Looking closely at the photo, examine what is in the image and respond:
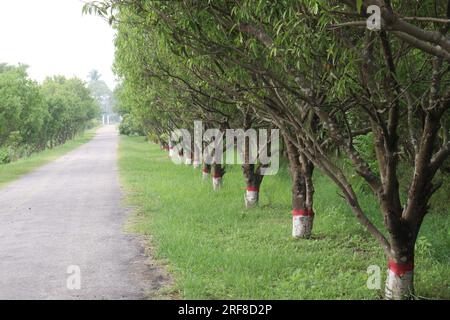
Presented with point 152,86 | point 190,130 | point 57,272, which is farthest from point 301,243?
point 190,130

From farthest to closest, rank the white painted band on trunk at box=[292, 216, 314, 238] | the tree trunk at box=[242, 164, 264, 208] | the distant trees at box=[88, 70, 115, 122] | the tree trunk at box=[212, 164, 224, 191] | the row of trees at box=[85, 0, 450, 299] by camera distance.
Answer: the distant trees at box=[88, 70, 115, 122], the tree trunk at box=[212, 164, 224, 191], the tree trunk at box=[242, 164, 264, 208], the white painted band on trunk at box=[292, 216, 314, 238], the row of trees at box=[85, 0, 450, 299]

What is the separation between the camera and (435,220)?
11430 millimetres

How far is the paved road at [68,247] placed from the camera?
6.81 meters

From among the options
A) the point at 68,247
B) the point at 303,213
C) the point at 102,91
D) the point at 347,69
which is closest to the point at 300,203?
the point at 303,213

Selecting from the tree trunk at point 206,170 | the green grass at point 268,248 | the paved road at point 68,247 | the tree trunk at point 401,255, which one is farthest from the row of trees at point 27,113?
the tree trunk at point 401,255

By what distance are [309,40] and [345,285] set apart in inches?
128

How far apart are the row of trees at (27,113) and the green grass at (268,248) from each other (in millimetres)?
16048

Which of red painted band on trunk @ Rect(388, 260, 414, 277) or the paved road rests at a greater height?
red painted band on trunk @ Rect(388, 260, 414, 277)

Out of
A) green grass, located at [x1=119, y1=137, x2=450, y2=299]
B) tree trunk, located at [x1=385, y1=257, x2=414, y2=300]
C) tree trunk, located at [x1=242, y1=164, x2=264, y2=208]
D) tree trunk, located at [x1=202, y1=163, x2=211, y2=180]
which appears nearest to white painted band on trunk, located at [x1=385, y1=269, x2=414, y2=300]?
tree trunk, located at [x1=385, y1=257, x2=414, y2=300]

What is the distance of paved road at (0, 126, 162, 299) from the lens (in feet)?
22.4

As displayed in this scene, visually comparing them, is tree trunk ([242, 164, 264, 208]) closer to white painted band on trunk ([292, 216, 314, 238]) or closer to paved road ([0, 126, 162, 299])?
paved road ([0, 126, 162, 299])

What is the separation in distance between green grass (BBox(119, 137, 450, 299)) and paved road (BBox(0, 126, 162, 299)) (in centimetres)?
55

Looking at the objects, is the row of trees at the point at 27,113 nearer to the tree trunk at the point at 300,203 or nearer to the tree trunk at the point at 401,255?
the tree trunk at the point at 300,203

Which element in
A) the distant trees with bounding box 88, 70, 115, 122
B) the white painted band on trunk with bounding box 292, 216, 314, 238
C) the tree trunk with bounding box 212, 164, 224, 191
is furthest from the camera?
the distant trees with bounding box 88, 70, 115, 122
